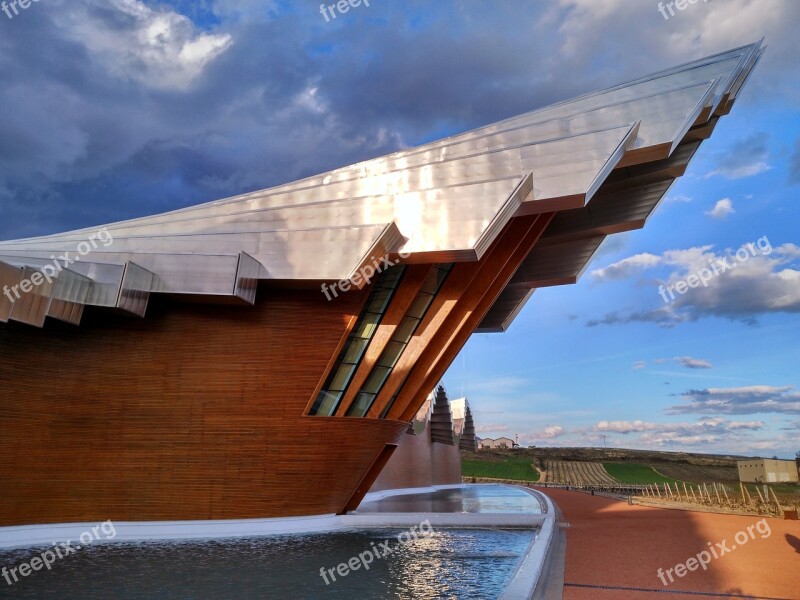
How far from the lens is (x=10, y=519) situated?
13.6 m

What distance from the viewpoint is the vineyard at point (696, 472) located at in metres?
69.9

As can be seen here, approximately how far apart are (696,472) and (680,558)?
7949 cm

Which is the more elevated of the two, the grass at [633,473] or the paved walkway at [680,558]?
the grass at [633,473]

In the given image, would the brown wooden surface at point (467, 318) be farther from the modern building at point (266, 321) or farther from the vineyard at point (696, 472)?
the vineyard at point (696, 472)

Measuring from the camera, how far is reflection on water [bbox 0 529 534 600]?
812cm

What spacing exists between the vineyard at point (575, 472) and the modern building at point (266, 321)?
2073 inches

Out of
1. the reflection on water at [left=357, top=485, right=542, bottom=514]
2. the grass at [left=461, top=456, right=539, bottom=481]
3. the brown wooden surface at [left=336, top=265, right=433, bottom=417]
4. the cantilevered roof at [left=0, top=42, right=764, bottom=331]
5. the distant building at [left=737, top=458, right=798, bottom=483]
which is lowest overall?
the reflection on water at [left=357, top=485, right=542, bottom=514]

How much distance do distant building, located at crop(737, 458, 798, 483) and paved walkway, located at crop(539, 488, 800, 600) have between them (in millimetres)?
26395

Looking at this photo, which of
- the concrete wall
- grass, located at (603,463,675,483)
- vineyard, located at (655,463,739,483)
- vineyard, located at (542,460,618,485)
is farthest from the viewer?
vineyard, located at (655,463,739,483)

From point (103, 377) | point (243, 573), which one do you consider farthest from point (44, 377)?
point (243, 573)

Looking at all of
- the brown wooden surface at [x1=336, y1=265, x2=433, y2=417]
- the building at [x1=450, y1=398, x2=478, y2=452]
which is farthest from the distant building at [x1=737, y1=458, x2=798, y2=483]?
the brown wooden surface at [x1=336, y1=265, x2=433, y2=417]

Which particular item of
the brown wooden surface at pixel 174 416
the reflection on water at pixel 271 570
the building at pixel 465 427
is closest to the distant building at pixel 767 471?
the building at pixel 465 427

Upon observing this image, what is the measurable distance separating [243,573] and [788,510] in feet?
59.5

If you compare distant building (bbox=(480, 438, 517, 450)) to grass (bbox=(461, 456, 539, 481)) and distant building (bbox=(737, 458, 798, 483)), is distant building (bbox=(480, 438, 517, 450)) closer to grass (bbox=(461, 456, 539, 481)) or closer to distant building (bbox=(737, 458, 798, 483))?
grass (bbox=(461, 456, 539, 481))
